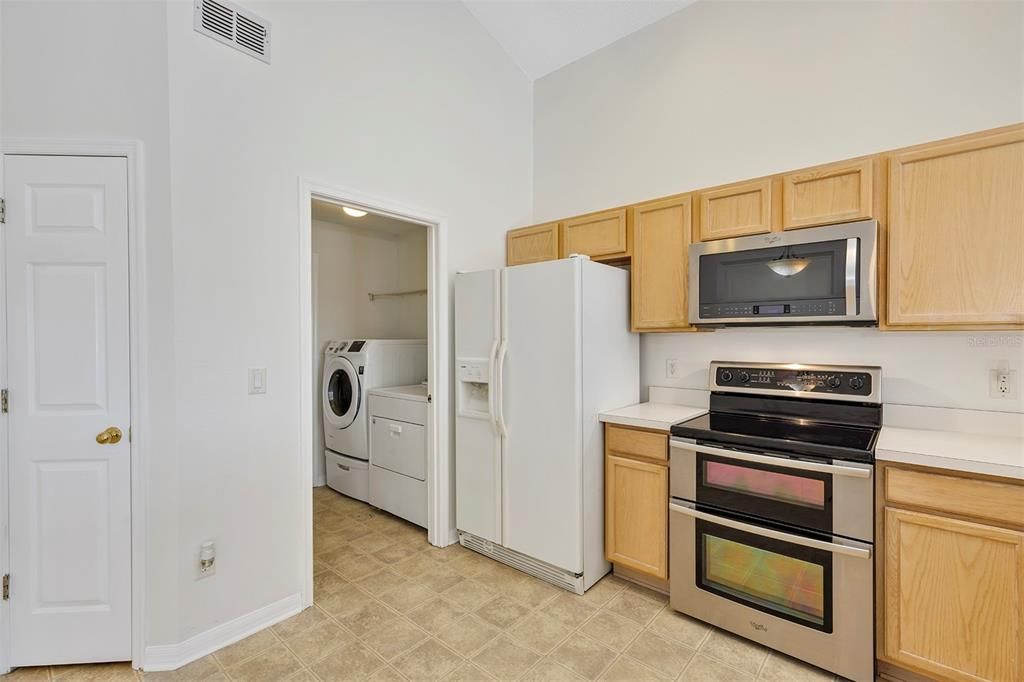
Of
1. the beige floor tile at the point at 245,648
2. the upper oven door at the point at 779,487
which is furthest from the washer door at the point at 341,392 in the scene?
the upper oven door at the point at 779,487

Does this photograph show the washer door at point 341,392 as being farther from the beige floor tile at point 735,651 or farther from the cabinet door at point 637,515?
the beige floor tile at point 735,651

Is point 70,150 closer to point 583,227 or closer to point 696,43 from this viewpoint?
point 583,227

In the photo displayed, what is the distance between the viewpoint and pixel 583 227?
10.0 ft

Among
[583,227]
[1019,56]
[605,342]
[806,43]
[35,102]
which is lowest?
[605,342]

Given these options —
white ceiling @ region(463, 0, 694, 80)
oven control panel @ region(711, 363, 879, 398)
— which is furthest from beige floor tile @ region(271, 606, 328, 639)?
white ceiling @ region(463, 0, 694, 80)

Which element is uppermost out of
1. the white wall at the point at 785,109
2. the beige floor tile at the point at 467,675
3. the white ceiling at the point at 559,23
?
the white ceiling at the point at 559,23

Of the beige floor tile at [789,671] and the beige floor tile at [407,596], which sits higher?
the beige floor tile at [407,596]

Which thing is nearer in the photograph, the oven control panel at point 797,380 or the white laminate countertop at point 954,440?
the white laminate countertop at point 954,440

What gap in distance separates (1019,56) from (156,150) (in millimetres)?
3631

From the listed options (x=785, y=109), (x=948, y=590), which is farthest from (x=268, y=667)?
(x=785, y=109)

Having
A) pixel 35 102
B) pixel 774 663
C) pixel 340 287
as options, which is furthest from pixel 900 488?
pixel 340 287

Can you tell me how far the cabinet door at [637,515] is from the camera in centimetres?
239

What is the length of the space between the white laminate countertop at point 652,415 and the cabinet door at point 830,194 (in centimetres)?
108

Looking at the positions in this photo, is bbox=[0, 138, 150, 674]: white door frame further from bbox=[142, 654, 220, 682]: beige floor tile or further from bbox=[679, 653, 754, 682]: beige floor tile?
bbox=[679, 653, 754, 682]: beige floor tile
